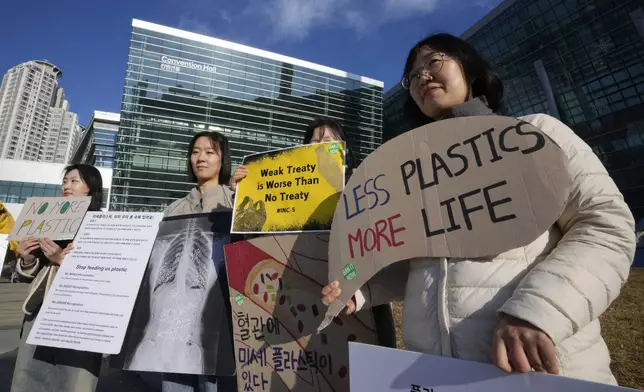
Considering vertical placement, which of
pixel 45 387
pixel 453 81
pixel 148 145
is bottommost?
pixel 45 387

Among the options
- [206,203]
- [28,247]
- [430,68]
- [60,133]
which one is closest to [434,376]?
[430,68]

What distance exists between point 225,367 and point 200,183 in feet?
3.48

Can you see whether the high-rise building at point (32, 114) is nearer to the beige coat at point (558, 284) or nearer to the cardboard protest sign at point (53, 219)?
the cardboard protest sign at point (53, 219)

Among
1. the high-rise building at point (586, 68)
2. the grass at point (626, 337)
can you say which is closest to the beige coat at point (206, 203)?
the grass at point (626, 337)

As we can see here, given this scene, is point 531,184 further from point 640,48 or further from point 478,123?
point 640,48

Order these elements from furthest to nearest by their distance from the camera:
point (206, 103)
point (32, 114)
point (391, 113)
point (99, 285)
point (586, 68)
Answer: point (32, 114), point (391, 113), point (206, 103), point (586, 68), point (99, 285)

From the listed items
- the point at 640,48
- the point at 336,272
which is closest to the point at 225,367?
the point at 336,272

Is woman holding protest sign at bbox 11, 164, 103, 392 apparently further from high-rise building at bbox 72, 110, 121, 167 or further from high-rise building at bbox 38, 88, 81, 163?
high-rise building at bbox 38, 88, 81, 163

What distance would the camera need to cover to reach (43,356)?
6.01 ft

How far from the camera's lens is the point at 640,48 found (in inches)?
809

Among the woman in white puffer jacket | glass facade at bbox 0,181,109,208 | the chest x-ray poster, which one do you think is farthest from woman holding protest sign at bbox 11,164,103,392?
glass facade at bbox 0,181,109,208

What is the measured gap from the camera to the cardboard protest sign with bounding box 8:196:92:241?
6.46ft

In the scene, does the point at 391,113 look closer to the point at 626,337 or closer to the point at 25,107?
the point at 626,337

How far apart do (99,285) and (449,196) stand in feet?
5.72
